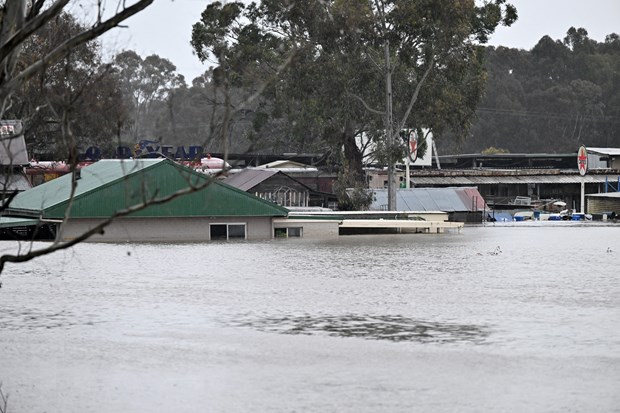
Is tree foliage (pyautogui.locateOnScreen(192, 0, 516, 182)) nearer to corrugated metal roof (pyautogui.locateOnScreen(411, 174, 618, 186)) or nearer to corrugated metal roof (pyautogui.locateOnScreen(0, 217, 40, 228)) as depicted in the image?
corrugated metal roof (pyautogui.locateOnScreen(411, 174, 618, 186))

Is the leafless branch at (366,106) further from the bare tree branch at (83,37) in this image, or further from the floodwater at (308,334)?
the bare tree branch at (83,37)

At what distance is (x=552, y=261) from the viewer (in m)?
32.0

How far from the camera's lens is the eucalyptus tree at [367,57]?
51875mm

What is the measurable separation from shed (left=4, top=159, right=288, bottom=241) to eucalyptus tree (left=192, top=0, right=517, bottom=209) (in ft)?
37.1

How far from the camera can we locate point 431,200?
54.6 meters

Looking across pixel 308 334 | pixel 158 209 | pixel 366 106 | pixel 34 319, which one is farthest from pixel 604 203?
pixel 34 319

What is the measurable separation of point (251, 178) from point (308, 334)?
106 ft

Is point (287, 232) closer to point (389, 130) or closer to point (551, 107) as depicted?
point (389, 130)

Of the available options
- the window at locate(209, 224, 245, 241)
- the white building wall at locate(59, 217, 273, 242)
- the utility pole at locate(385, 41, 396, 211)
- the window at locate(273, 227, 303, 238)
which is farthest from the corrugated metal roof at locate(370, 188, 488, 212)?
the white building wall at locate(59, 217, 273, 242)

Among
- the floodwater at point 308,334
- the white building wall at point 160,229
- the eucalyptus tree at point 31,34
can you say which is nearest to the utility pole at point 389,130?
the white building wall at point 160,229

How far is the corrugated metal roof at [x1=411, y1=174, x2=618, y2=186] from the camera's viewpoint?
64625 millimetres

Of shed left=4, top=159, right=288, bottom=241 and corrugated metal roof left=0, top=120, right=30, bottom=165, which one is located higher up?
corrugated metal roof left=0, top=120, right=30, bottom=165

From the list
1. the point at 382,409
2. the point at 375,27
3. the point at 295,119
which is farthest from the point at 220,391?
A: the point at 295,119

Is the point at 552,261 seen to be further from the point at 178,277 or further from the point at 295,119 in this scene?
the point at 295,119
